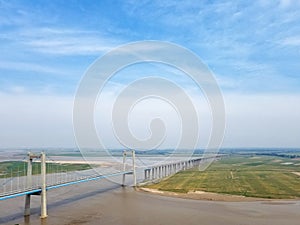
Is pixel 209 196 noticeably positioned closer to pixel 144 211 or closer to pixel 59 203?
pixel 144 211

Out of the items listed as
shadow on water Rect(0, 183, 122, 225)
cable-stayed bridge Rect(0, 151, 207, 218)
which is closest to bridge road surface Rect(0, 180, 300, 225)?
shadow on water Rect(0, 183, 122, 225)

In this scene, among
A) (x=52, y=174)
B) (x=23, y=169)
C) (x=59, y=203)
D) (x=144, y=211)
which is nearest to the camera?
(x=144, y=211)

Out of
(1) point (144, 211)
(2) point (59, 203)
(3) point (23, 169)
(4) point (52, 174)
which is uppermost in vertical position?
(3) point (23, 169)

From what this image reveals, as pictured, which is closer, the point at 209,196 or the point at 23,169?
the point at 209,196

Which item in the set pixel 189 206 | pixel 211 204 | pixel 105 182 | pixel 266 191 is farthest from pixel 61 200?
pixel 266 191

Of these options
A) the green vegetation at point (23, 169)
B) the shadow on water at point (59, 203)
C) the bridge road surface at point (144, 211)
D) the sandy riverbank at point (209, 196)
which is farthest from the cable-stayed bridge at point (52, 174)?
the sandy riverbank at point (209, 196)

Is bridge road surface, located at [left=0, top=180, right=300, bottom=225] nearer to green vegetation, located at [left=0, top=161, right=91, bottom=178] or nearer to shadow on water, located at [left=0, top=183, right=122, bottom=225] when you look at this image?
shadow on water, located at [left=0, top=183, right=122, bottom=225]

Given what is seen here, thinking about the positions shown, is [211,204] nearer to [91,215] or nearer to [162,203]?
[162,203]

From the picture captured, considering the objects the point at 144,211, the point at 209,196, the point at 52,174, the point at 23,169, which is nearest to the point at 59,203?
the point at 144,211
